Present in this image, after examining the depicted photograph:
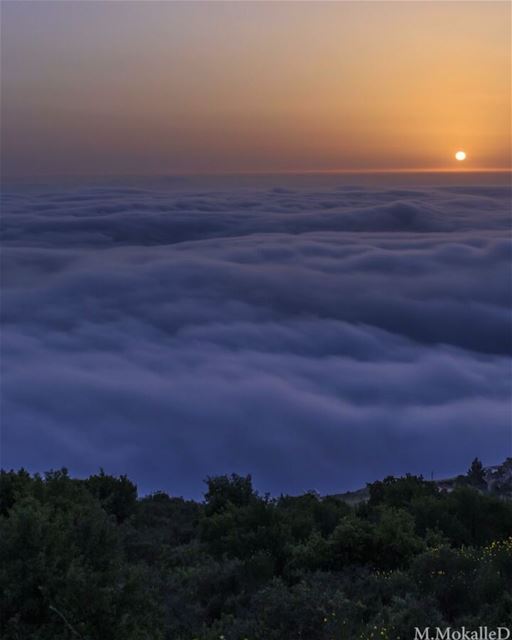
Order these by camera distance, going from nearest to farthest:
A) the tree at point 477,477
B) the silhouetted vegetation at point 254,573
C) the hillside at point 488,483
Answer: the silhouetted vegetation at point 254,573 < the hillside at point 488,483 < the tree at point 477,477

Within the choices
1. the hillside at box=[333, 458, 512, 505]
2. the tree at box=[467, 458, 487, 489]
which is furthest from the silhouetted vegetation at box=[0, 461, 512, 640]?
the tree at box=[467, 458, 487, 489]

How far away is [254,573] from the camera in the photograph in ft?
30.7

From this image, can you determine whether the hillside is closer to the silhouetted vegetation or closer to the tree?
the tree

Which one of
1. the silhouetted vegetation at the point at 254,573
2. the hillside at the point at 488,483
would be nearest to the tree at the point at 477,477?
the hillside at the point at 488,483

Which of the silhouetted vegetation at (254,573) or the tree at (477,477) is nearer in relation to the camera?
the silhouetted vegetation at (254,573)

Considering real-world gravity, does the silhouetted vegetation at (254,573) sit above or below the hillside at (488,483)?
above

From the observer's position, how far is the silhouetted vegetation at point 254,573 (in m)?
6.00

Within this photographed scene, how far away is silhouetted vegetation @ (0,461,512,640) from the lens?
6.00m

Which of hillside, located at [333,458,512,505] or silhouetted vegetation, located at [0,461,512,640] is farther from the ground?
silhouetted vegetation, located at [0,461,512,640]

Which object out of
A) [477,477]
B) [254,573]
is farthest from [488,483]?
[254,573]

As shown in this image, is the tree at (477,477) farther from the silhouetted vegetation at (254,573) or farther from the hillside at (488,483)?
the silhouetted vegetation at (254,573)

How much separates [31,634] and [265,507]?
22.1 feet

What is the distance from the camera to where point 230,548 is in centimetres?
1109

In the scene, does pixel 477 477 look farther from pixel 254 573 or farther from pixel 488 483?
pixel 254 573
